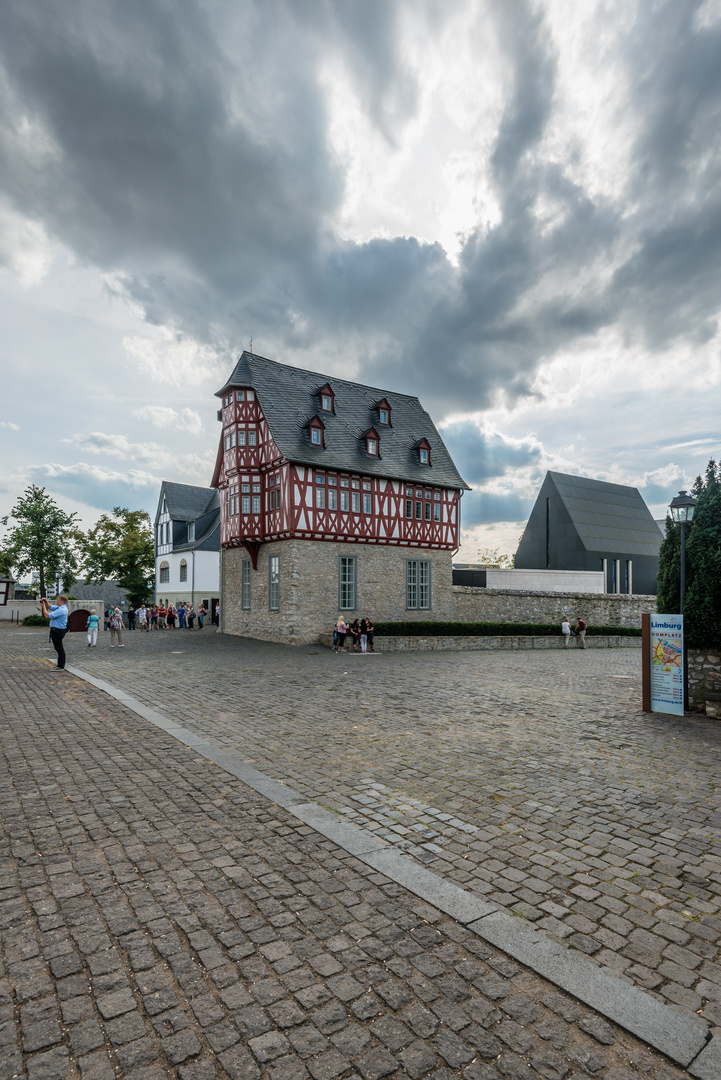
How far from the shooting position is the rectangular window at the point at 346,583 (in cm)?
2502

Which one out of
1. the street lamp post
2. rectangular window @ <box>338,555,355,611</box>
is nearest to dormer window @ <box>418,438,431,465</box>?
rectangular window @ <box>338,555,355,611</box>

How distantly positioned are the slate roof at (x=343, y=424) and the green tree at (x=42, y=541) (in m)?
20.6

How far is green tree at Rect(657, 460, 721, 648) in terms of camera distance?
369 inches

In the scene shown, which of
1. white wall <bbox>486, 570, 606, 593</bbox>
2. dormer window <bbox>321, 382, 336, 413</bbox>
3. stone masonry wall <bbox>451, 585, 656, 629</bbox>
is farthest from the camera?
white wall <bbox>486, 570, 606, 593</bbox>

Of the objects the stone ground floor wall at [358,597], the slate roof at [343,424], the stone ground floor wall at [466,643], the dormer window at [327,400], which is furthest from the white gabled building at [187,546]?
the stone ground floor wall at [466,643]

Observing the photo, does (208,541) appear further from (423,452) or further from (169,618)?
(423,452)

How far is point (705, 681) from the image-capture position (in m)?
9.59

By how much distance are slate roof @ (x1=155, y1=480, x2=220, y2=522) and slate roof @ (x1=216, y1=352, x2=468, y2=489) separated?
1962cm

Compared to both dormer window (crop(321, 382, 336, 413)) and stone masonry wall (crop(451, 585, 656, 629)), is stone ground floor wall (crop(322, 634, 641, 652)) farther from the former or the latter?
dormer window (crop(321, 382, 336, 413))

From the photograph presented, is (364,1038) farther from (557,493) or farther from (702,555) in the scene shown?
(557,493)

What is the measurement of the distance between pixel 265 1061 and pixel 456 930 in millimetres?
1282

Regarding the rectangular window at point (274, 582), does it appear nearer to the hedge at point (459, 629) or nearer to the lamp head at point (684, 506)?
the hedge at point (459, 629)

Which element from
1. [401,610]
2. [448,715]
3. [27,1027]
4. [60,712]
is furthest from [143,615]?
[27,1027]

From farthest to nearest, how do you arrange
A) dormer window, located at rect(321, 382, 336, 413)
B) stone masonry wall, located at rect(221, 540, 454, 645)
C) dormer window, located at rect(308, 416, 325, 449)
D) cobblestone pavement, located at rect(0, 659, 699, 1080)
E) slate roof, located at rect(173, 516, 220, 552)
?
slate roof, located at rect(173, 516, 220, 552) → dormer window, located at rect(321, 382, 336, 413) → dormer window, located at rect(308, 416, 325, 449) → stone masonry wall, located at rect(221, 540, 454, 645) → cobblestone pavement, located at rect(0, 659, 699, 1080)
